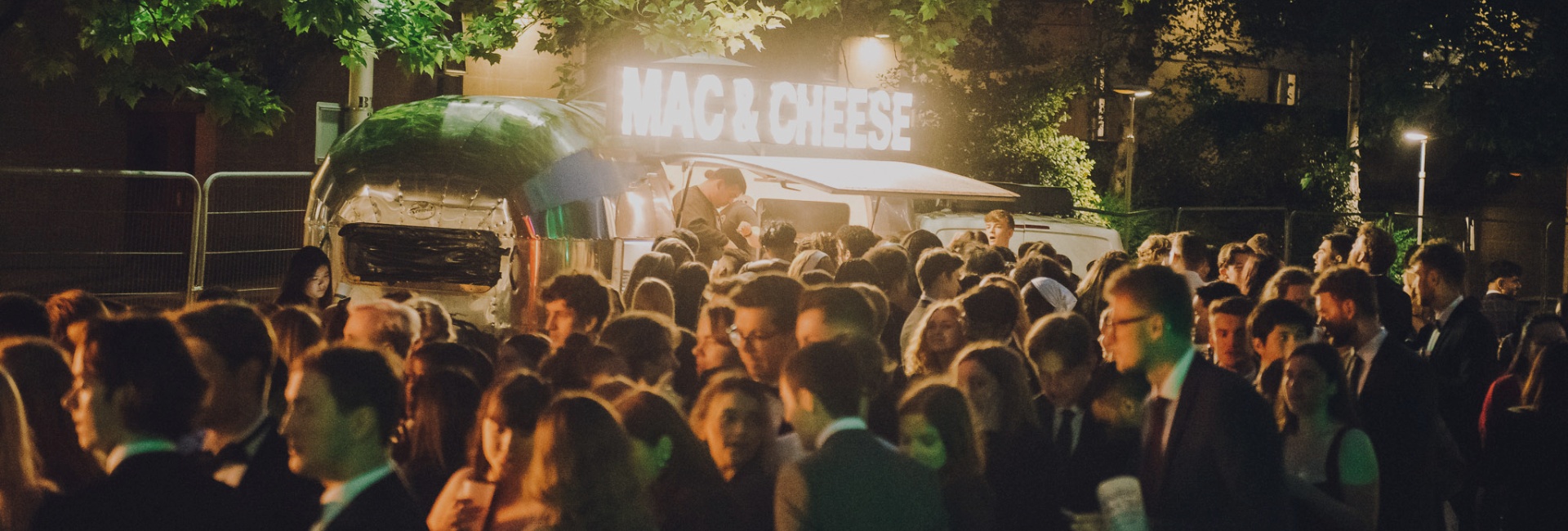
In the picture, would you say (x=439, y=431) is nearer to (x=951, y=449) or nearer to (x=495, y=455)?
(x=495, y=455)

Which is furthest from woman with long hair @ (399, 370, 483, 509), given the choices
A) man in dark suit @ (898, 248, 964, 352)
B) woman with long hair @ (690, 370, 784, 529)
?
man in dark suit @ (898, 248, 964, 352)

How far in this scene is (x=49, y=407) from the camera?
169 inches

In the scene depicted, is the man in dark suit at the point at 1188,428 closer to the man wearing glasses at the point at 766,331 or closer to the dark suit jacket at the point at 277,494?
the man wearing glasses at the point at 766,331

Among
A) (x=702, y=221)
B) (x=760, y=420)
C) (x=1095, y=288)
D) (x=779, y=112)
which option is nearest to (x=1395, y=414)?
(x=760, y=420)

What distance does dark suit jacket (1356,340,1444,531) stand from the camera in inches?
201

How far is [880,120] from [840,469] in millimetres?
10620

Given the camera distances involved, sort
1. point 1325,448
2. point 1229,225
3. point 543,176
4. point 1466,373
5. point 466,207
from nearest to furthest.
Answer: point 1325,448, point 1466,373, point 466,207, point 543,176, point 1229,225

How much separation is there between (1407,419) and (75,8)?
10109 millimetres

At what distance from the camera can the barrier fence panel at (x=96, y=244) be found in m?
12.6

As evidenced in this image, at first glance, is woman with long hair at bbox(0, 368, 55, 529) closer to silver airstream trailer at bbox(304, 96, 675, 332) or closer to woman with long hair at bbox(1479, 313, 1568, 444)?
woman with long hair at bbox(1479, 313, 1568, 444)

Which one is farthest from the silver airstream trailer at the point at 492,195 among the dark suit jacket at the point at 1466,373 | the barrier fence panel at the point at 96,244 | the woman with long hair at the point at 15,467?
the woman with long hair at the point at 15,467

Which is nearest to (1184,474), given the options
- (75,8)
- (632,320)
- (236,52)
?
(632,320)

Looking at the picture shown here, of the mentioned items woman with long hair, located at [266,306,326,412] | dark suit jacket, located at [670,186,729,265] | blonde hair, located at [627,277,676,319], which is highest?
dark suit jacket, located at [670,186,729,265]

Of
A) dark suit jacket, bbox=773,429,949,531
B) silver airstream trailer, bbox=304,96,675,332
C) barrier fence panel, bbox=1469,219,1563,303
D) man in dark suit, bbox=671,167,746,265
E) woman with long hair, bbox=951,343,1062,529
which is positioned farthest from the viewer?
barrier fence panel, bbox=1469,219,1563,303
